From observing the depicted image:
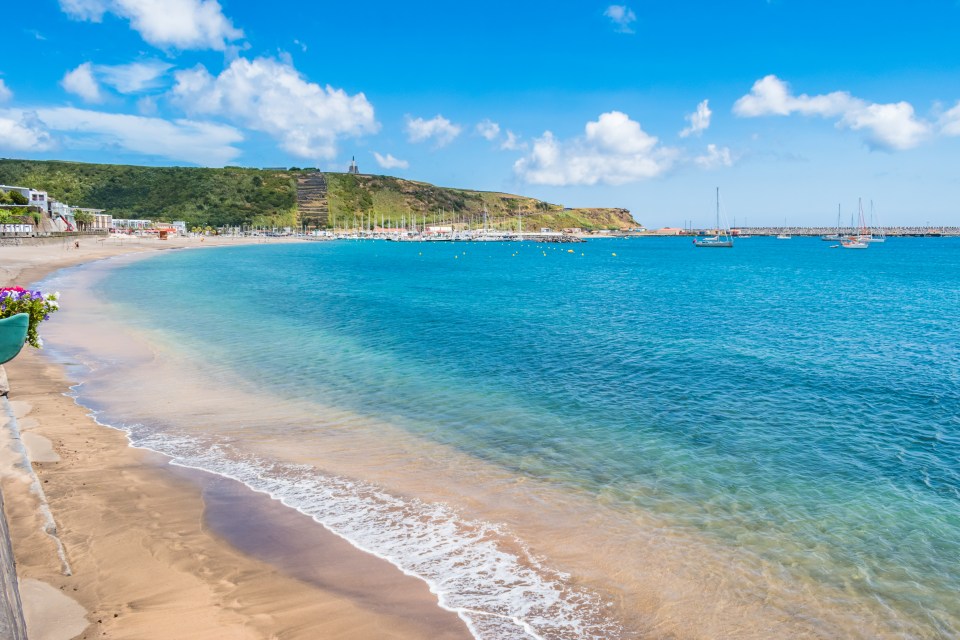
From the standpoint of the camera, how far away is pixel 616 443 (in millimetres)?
14656

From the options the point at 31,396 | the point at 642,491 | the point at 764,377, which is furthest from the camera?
the point at 764,377

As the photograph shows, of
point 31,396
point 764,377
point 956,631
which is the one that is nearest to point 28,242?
point 31,396

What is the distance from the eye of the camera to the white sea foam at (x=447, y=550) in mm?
7660

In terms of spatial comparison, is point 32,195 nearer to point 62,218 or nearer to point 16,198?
point 62,218

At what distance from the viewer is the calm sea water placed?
866cm

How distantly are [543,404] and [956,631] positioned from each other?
1127cm

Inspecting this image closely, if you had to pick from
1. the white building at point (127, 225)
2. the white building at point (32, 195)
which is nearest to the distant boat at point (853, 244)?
the white building at point (32, 195)

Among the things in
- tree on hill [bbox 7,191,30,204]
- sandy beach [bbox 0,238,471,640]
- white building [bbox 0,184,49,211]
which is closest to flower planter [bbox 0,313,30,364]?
sandy beach [bbox 0,238,471,640]

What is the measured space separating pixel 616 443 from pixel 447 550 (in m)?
6.52

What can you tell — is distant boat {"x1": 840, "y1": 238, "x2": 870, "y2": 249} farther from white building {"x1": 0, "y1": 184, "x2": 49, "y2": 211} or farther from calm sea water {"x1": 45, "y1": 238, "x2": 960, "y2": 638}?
white building {"x1": 0, "y1": 184, "x2": 49, "y2": 211}

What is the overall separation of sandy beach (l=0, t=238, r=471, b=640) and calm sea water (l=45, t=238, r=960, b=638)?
0.66 m

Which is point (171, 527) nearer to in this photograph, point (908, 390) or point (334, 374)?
point (334, 374)

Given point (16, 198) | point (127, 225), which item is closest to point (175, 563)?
point (16, 198)

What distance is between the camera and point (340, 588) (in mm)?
8297
